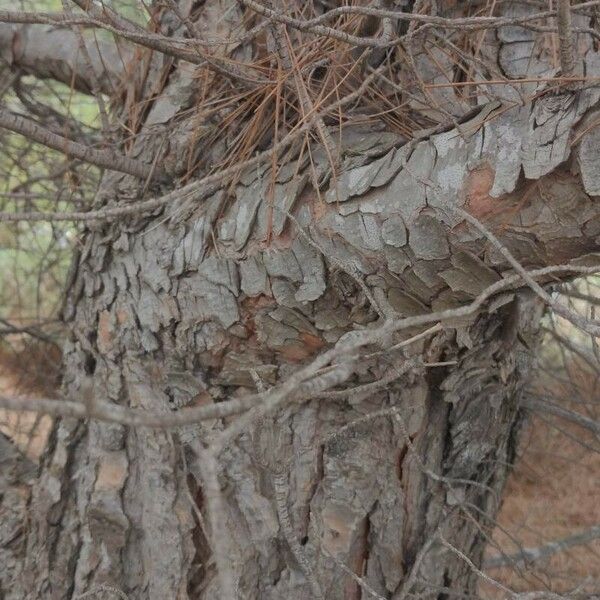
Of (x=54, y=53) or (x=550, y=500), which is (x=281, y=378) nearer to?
(x=54, y=53)

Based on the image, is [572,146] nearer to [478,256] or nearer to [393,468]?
[478,256]

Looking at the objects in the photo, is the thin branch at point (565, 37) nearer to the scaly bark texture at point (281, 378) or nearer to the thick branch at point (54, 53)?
the scaly bark texture at point (281, 378)

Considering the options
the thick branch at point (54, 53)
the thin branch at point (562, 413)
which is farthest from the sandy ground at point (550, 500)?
the thick branch at point (54, 53)

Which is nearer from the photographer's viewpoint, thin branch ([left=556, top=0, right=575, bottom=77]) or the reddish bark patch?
thin branch ([left=556, top=0, right=575, bottom=77])

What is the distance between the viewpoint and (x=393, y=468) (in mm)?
1521

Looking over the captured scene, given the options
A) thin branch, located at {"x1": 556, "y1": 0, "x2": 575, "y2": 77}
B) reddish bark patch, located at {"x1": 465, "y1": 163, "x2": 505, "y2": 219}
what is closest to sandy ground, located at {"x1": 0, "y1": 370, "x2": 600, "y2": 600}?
reddish bark patch, located at {"x1": 465, "y1": 163, "x2": 505, "y2": 219}

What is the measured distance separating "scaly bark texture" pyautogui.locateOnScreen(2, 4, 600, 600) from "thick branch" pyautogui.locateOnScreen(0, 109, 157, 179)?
0.07 meters

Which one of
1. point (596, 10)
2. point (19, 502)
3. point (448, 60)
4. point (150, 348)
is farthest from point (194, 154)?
point (19, 502)

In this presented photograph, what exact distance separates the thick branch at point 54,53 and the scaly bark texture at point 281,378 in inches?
15.3

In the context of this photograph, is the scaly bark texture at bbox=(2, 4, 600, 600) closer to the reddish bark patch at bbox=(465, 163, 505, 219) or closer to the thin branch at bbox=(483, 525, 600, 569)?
the reddish bark patch at bbox=(465, 163, 505, 219)

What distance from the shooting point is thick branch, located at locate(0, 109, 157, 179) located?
1258mm

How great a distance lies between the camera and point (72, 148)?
4.43 feet

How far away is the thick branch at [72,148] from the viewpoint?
126 cm

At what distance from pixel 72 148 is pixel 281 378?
615mm
